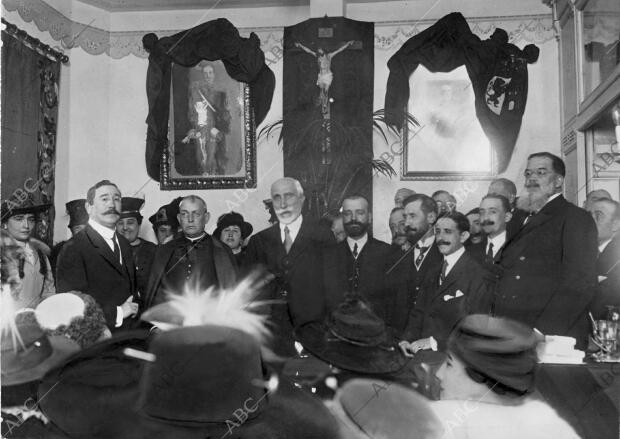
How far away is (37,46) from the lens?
11.4 feet

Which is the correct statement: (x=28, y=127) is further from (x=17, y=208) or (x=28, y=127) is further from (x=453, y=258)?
(x=453, y=258)

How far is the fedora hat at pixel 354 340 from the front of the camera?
10.1 ft

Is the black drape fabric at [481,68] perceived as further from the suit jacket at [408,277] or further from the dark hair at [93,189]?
the dark hair at [93,189]

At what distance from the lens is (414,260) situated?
10.9 feet

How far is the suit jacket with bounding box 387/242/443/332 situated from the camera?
3.31 meters

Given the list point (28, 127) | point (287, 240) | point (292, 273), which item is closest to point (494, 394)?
point (292, 273)

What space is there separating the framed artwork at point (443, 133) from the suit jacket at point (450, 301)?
48cm

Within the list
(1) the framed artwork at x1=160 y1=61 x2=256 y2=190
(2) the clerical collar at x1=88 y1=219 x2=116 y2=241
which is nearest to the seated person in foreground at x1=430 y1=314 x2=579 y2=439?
(1) the framed artwork at x1=160 y1=61 x2=256 y2=190

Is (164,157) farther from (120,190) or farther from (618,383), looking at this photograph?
(618,383)

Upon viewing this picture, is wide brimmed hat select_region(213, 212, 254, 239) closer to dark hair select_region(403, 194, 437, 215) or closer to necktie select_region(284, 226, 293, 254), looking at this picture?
necktie select_region(284, 226, 293, 254)

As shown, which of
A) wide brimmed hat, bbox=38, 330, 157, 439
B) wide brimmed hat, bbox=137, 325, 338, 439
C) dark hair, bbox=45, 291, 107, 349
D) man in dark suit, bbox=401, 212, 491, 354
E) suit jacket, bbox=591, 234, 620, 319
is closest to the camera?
wide brimmed hat, bbox=137, 325, 338, 439

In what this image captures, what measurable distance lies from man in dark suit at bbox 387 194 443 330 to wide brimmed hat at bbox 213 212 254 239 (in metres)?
0.79

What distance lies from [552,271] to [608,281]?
269 millimetres

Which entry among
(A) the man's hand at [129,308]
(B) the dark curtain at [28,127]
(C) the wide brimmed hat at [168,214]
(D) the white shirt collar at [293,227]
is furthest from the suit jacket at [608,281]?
(B) the dark curtain at [28,127]
